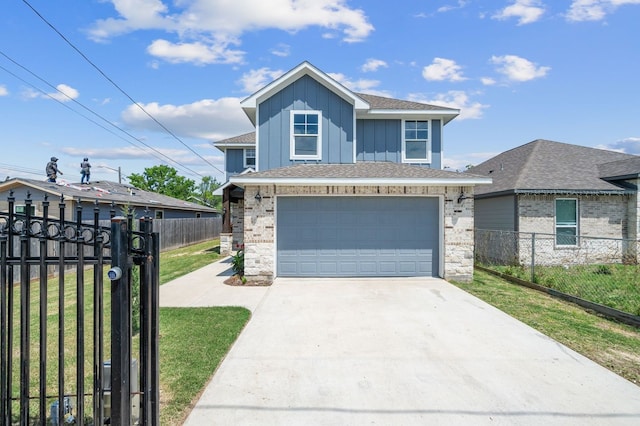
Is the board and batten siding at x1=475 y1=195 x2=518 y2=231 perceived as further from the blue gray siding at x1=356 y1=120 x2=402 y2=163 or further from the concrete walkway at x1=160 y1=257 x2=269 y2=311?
the concrete walkway at x1=160 y1=257 x2=269 y2=311

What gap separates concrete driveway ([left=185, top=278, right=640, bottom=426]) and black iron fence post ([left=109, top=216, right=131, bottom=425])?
1.15 m

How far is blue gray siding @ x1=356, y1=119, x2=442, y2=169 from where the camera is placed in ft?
42.6

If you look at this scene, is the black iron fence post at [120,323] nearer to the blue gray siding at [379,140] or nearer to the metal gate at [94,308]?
the metal gate at [94,308]

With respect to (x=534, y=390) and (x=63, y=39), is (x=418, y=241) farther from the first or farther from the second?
(x=63, y=39)

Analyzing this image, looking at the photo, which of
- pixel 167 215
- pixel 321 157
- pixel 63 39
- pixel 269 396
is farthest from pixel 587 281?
pixel 167 215

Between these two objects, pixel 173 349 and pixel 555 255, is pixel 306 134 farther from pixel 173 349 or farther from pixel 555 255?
pixel 555 255

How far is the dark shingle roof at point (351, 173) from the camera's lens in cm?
969

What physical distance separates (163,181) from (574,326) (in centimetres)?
5647

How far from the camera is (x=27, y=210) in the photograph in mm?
2586

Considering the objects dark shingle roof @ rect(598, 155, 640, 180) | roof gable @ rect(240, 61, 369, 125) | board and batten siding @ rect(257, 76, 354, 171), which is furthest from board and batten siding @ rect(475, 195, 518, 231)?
roof gable @ rect(240, 61, 369, 125)

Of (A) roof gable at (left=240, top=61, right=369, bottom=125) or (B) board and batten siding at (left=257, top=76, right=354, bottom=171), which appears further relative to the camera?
(B) board and batten siding at (left=257, top=76, right=354, bottom=171)

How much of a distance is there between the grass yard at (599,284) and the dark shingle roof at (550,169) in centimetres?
327

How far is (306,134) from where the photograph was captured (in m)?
12.0

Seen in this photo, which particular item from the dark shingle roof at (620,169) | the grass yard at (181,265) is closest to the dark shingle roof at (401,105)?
the dark shingle roof at (620,169)
